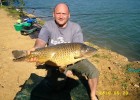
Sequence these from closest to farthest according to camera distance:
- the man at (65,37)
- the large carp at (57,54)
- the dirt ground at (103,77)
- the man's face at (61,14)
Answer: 1. the large carp at (57,54)
2. the man's face at (61,14)
3. the man at (65,37)
4. the dirt ground at (103,77)

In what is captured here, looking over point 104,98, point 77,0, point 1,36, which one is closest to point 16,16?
point 1,36

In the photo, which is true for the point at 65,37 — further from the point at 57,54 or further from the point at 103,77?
the point at 103,77

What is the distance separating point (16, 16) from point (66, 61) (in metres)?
11.6

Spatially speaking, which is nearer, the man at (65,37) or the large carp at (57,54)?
the large carp at (57,54)

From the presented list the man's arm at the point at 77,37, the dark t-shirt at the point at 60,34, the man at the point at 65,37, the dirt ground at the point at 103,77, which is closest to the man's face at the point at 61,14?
the man at the point at 65,37

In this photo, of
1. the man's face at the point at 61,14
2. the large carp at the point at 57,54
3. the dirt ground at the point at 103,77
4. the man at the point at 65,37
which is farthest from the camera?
the dirt ground at the point at 103,77

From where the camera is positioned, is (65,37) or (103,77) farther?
(103,77)

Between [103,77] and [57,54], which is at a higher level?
[57,54]

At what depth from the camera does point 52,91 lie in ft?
15.7

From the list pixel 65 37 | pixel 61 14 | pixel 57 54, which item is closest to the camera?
pixel 57 54

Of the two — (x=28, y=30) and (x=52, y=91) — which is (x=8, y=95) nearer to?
(x=52, y=91)

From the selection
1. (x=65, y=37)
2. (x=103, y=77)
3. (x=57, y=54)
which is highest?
(x=65, y=37)

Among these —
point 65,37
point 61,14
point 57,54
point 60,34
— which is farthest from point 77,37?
point 57,54

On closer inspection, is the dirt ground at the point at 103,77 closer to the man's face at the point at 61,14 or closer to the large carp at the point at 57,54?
the large carp at the point at 57,54
